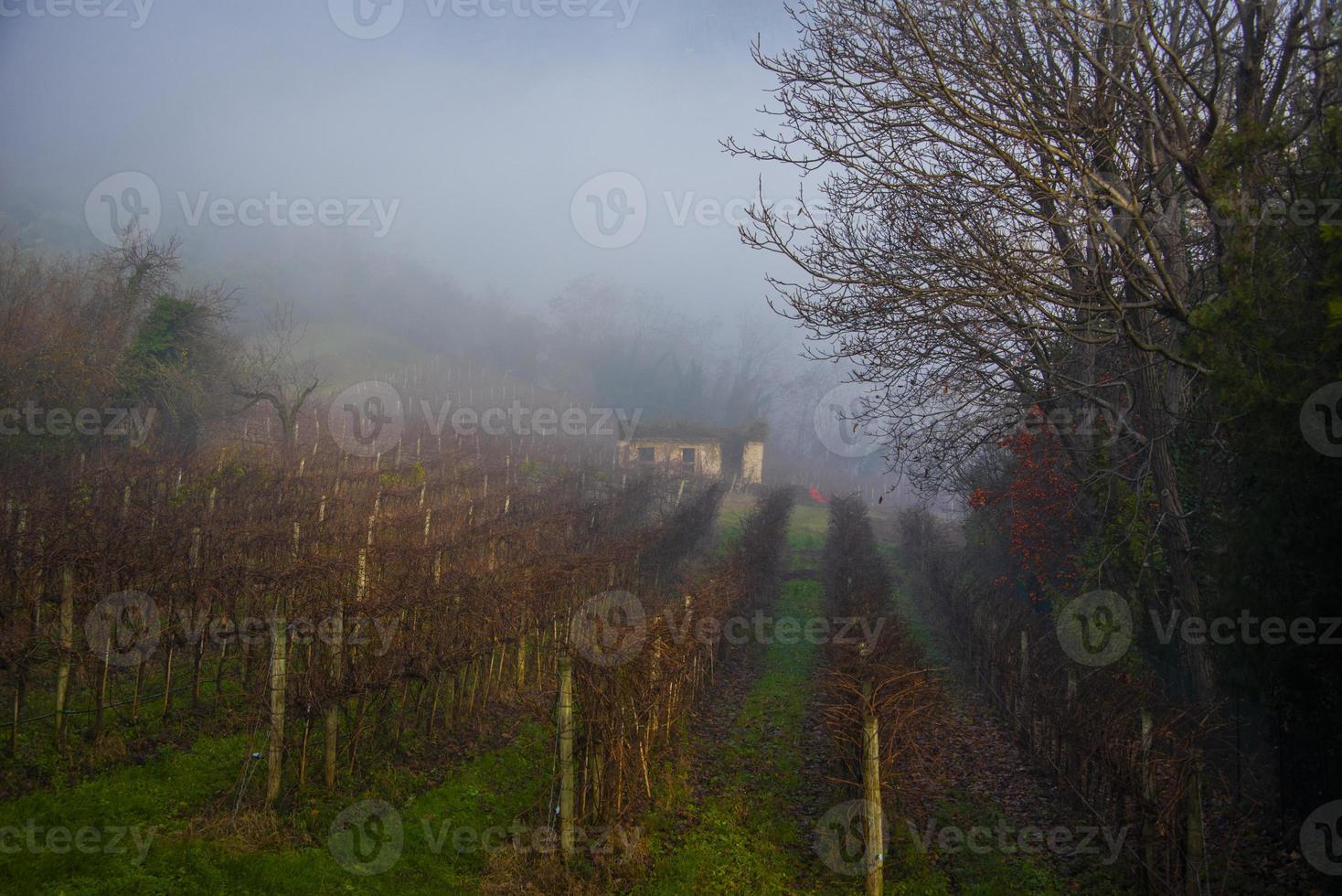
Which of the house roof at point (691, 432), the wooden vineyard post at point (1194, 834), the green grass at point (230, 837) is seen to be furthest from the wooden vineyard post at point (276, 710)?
the house roof at point (691, 432)

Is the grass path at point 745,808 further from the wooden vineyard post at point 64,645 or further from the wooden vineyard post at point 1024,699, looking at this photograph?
the wooden vineyard post at point 64,645

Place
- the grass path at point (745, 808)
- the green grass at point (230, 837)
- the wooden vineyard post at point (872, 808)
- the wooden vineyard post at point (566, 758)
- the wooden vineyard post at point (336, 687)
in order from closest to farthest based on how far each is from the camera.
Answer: the green grass at point (230, 837) < the wooden vineyard post at point (872, 808) < the wooden vineyard post at point (566, 758) < the grass path at point (745, 808) < the wooden vineyard post at point (336, 687)

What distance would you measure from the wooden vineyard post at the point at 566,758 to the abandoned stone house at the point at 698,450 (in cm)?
3803

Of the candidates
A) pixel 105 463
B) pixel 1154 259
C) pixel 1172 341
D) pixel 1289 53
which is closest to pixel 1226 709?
pixel 1172 341

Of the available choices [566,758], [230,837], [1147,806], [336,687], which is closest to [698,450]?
[336,687]

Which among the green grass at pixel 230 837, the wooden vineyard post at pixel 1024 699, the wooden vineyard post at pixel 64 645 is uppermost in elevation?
the wooden vineyard post at pixel 64 645

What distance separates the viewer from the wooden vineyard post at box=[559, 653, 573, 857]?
19.8 ft

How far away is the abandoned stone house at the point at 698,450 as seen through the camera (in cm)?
4738

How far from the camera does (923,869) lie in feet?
21.0

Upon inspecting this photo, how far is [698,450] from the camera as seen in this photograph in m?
49.1

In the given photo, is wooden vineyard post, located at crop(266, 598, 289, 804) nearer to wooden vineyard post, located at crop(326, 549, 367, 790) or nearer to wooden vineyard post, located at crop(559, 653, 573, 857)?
wooden vineyard post, located at crop(326, 549, 367, 790)

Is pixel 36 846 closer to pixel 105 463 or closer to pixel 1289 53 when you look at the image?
pixel 1289 53

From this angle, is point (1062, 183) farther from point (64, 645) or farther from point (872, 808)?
point (64, 645)

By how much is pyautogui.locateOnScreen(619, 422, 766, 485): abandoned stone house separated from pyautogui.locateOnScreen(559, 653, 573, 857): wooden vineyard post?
38034 millimetres
